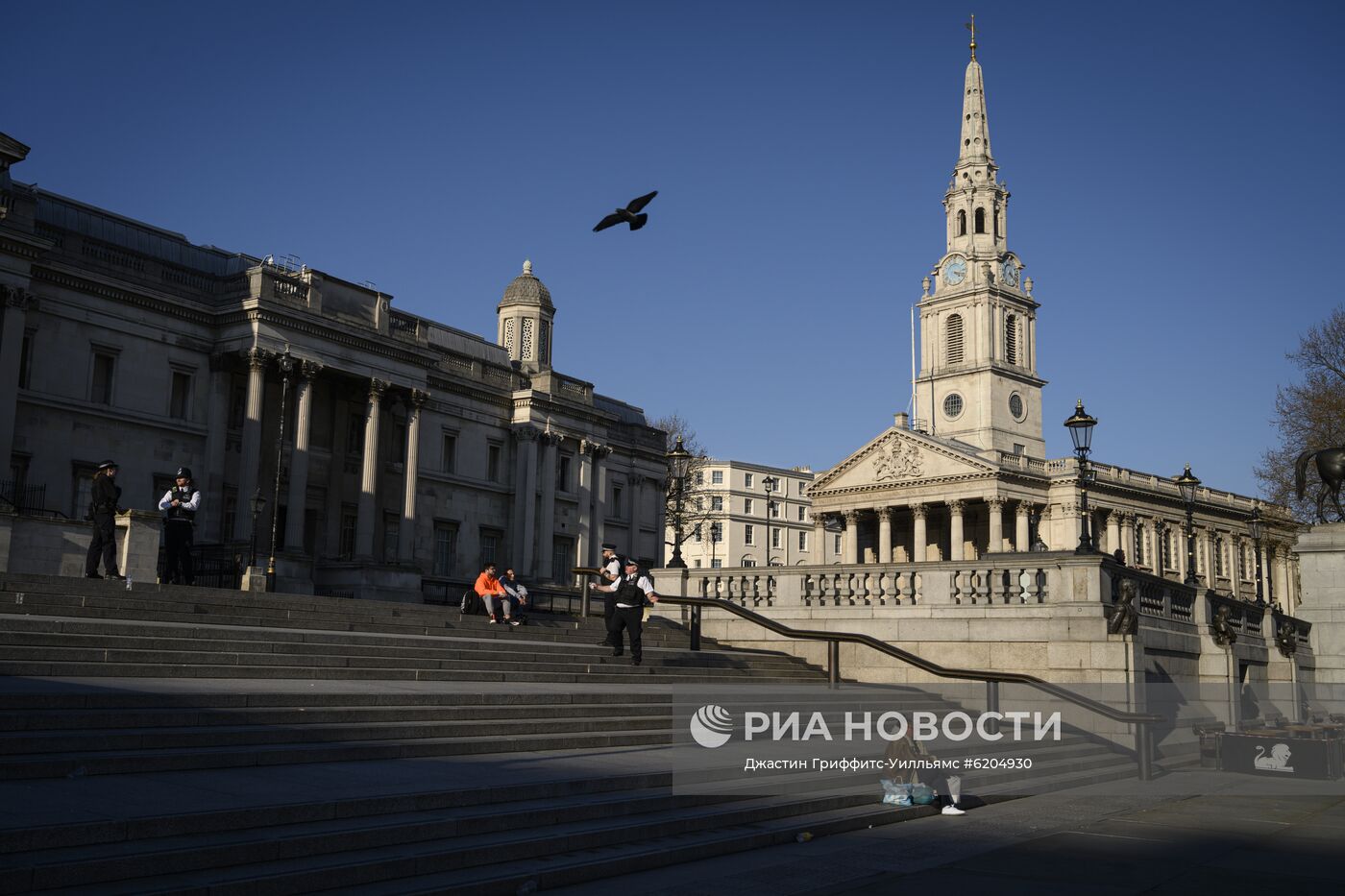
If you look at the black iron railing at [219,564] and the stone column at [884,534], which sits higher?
the stone column at [884,534]

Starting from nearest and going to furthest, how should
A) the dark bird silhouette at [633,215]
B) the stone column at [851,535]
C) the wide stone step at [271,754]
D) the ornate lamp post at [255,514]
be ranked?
the wide stone step at [271,754]
the dark bird silhouette at [633,215]
the ornate lamp post at [255,514]
the stone column at [851,535]

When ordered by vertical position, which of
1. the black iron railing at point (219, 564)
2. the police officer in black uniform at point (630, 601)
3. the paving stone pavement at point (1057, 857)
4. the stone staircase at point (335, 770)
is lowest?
the paving stone pavement at point (1057, 857)

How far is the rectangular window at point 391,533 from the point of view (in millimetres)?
46522

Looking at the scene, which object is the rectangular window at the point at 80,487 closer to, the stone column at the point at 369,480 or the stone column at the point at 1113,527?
the stone column at the point at 369,480

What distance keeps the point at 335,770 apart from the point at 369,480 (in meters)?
35.2

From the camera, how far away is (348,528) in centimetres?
4528

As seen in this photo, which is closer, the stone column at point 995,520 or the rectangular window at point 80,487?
the rectangular window at point 80,487

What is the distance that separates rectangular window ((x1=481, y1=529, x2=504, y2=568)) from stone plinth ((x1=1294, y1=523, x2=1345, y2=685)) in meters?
34.4

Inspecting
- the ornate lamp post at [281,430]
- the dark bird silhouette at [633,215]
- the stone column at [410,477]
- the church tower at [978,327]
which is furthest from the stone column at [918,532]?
the dark bird silhouette at [633,215]

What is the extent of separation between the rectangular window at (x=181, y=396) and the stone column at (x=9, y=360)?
634cm

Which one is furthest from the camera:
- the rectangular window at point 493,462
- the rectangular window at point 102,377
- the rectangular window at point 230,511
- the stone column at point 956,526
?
the stone column at point 956,526

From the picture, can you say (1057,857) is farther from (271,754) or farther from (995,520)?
(995,520)

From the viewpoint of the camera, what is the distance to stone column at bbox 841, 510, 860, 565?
88.5 m

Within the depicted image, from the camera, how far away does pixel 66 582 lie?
60.2 ft
